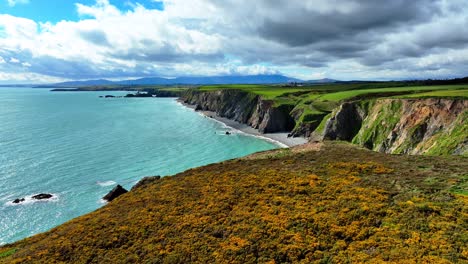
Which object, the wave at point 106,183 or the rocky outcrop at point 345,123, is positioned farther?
the rocky outcrop at point 345,123

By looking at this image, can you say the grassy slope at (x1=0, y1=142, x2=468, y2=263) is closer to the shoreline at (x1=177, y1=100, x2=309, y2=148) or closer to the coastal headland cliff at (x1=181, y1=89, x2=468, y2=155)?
the coastal headland cliff at (x1=181, y1=89, x2=468, y2=155)

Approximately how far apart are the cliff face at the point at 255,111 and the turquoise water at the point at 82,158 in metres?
16.4

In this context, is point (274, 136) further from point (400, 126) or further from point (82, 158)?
point (82, 158)

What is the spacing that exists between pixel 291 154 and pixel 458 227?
19.6 meters

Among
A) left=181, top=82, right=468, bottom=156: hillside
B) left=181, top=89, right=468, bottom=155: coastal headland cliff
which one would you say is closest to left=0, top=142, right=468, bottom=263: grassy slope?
left=181, top=82, right=468, bottom=156: hillside

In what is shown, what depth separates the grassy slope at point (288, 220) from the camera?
53.7ft

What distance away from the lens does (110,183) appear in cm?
6400

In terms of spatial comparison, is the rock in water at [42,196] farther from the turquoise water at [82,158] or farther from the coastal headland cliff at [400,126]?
the coastal headland cliff at [400,126]

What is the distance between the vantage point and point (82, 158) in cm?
8194

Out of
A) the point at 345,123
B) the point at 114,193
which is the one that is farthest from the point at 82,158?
the point at 345,123

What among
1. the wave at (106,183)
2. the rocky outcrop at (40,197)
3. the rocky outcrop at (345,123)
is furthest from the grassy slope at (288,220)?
the rocky outcrop at (345,123)

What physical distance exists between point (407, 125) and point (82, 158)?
8132 centimetres

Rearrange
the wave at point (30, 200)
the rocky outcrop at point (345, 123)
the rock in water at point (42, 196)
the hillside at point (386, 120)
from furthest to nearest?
the rocky outcrop at point (345, 123) < the hillside at point (386, 120) < the rock in water at point (42, 196) < the wave at point (30, 200)

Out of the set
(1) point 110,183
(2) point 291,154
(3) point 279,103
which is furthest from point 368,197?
(3) point 279,103
